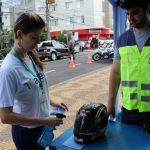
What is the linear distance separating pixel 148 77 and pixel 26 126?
0.90 metres

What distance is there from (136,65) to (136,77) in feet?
0.28

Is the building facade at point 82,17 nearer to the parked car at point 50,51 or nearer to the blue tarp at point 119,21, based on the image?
the parked car at point 50,51

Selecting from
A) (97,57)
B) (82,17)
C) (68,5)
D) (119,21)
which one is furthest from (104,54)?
(68,5)

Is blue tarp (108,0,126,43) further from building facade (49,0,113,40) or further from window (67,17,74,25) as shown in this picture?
window (67,17,74,25)

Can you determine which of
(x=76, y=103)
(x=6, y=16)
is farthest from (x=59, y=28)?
(x=76, y=103)

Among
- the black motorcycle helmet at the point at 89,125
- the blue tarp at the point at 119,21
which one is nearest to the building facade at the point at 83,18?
the blue tarp at the point at 119,21

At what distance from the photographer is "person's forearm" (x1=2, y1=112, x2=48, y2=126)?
6.70 ft

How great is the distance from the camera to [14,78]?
210cm

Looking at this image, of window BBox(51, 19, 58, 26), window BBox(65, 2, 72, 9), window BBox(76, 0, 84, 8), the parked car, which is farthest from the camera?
window BBox(51, 19, 58, 26)

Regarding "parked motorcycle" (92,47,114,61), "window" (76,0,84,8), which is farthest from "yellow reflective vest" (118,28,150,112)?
"window" (76,0,84,8)

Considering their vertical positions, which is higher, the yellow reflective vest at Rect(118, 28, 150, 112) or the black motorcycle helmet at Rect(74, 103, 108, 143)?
the yellow reflective vest at Rect(118, 28, 150, 112)

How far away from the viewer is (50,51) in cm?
2372

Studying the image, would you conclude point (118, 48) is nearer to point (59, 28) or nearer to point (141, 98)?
point (141, 98)

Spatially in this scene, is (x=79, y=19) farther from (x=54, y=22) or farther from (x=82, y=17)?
(x=54, y=22)
